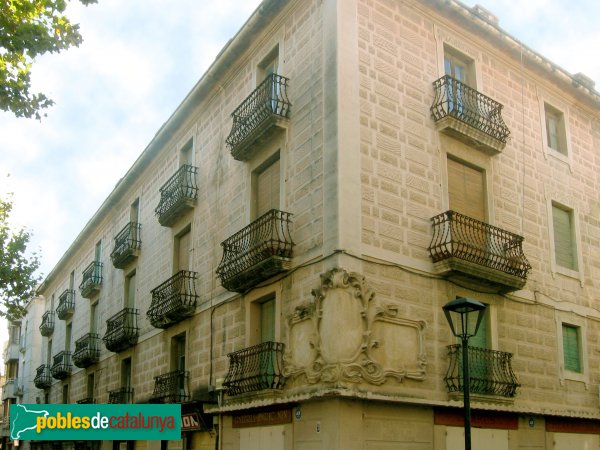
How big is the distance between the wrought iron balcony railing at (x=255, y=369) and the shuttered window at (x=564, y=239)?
24.6 ft

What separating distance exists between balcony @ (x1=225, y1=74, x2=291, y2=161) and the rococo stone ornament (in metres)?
4.04

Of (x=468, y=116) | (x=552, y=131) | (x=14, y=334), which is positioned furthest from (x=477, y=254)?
(x=14, y=334)

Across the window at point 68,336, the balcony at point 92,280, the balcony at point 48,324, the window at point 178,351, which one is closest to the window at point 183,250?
the window at point 178,351

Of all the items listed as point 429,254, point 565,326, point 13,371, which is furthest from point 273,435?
point 13,371

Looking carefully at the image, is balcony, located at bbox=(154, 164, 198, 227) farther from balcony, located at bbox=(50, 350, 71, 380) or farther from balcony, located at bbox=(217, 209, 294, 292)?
balcony, located at bbox=(50, 350, 71, 380)

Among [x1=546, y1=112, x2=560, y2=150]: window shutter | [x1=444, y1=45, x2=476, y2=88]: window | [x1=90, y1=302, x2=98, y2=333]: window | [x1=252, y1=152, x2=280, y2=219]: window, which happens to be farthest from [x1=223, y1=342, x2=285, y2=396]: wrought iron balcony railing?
[x1=90, y1=302, x2=98, y2=333]: window

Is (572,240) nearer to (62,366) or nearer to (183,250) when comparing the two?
(183,250)

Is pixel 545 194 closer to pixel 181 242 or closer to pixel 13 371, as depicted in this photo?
pixel 181 242

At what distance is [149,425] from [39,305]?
35281mm

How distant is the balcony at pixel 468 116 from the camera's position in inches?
597

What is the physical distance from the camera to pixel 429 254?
14.2 meters

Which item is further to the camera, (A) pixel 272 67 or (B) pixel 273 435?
(A) pixel 272 67

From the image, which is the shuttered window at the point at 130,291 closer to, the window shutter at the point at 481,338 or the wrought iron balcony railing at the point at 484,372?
the window shutter at the point at 481,338

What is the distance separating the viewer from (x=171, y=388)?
18.9m
